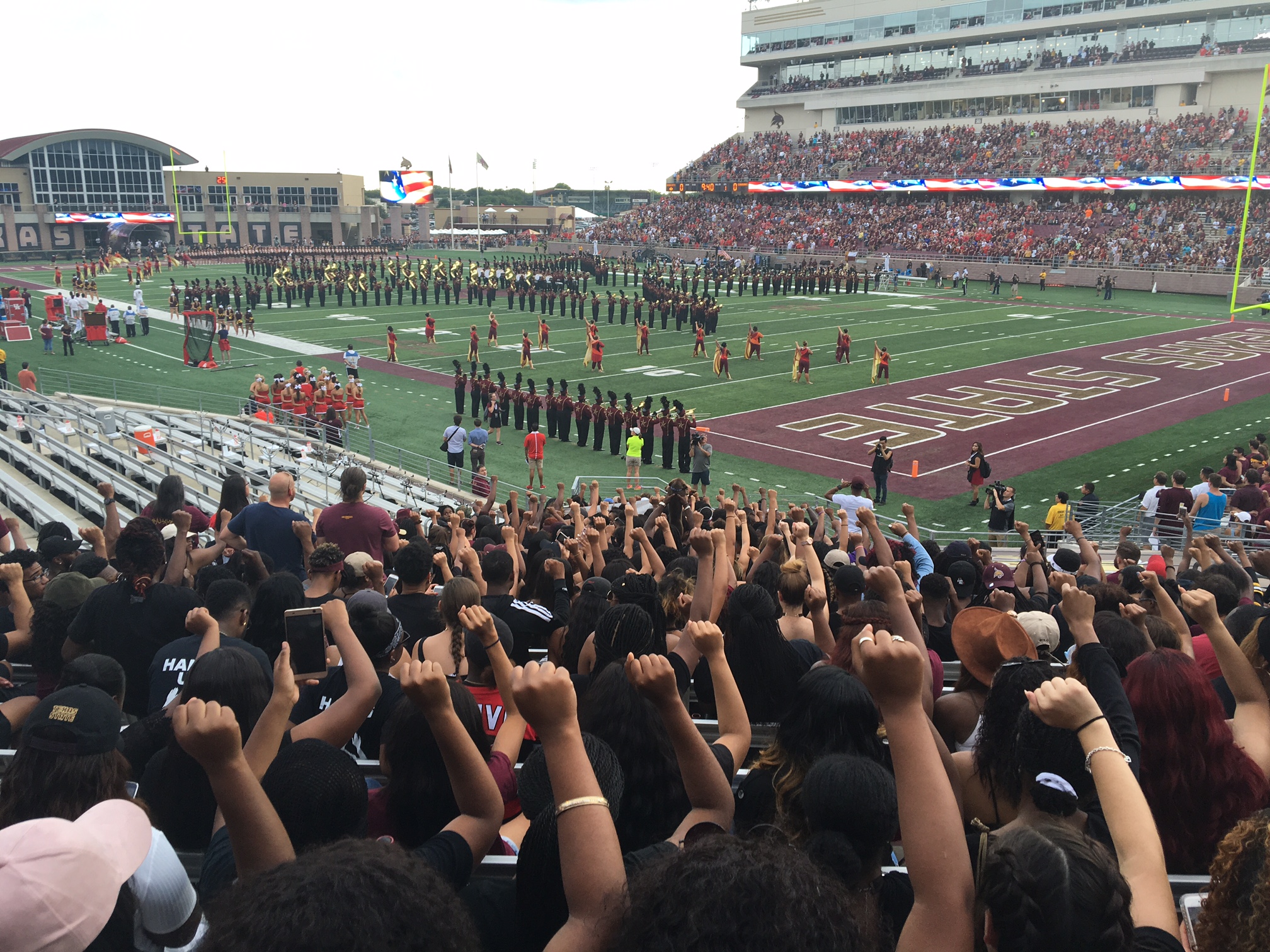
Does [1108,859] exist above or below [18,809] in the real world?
above

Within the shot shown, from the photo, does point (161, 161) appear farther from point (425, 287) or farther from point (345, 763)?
point (345, 763)

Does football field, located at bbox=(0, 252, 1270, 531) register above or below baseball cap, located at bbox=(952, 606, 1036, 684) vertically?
below

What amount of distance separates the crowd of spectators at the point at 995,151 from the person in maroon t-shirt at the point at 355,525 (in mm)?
60208

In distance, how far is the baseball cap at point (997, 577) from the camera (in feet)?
24.6

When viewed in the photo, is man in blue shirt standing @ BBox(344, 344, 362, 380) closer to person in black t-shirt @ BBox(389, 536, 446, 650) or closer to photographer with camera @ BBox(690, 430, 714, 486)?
photographer with camera @ BBox(690, 430, 714, 486)

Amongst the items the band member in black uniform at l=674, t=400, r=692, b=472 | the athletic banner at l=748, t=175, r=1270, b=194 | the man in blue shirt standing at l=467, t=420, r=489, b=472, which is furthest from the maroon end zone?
the athletic banner at l=748, t=175, r=1270, b=194

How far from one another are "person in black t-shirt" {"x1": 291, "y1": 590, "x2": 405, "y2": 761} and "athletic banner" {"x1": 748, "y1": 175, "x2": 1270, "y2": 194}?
6011 centimetres

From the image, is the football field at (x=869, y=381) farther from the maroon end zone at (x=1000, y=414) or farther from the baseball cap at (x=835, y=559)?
the baseball cap at (x=835, y=559)

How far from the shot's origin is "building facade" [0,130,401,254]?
72.6 metres

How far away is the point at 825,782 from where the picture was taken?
7.86 feet

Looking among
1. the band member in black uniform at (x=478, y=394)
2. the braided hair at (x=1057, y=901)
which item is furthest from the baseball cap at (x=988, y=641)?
the band member in black uniform at (x=478, y=394)

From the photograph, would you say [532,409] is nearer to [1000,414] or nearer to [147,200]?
[1000,414]

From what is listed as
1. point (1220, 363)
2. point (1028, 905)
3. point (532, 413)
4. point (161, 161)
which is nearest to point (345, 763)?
point (1028, 905)

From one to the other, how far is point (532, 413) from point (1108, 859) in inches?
809
